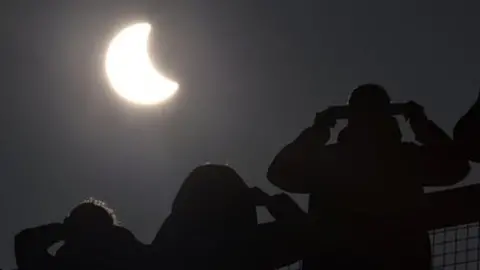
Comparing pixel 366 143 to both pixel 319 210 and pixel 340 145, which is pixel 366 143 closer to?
pixel 340 145

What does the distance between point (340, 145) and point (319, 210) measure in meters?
0.29

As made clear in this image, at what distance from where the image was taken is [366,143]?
11.6ft

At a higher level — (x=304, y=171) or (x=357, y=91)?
(x=357, y=91)

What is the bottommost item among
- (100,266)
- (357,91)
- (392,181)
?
(100,266)

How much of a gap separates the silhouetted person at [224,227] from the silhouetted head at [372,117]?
0.43 metres

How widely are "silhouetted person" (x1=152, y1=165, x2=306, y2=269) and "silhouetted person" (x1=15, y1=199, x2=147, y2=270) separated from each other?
108 mm

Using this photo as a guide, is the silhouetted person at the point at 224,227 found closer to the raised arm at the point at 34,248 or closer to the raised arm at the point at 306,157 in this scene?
the raised arm at the point at 306,157

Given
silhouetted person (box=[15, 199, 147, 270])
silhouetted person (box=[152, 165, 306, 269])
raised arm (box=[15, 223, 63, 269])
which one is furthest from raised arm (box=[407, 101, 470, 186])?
raised arm (box=[15, 223, 63, 269])

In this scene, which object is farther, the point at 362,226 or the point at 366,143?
the point at 366,143

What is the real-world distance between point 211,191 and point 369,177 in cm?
66

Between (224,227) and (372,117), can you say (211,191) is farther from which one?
(372,117)

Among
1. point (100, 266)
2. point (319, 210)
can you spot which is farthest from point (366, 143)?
point (100, 266)

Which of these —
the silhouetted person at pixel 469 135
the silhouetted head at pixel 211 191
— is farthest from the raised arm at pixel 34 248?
the silhouetted person at pixel 469 135

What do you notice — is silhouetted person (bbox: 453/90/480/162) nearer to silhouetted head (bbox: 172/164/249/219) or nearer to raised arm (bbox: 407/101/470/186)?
raised arm (bbox: 407/101/470/186)
